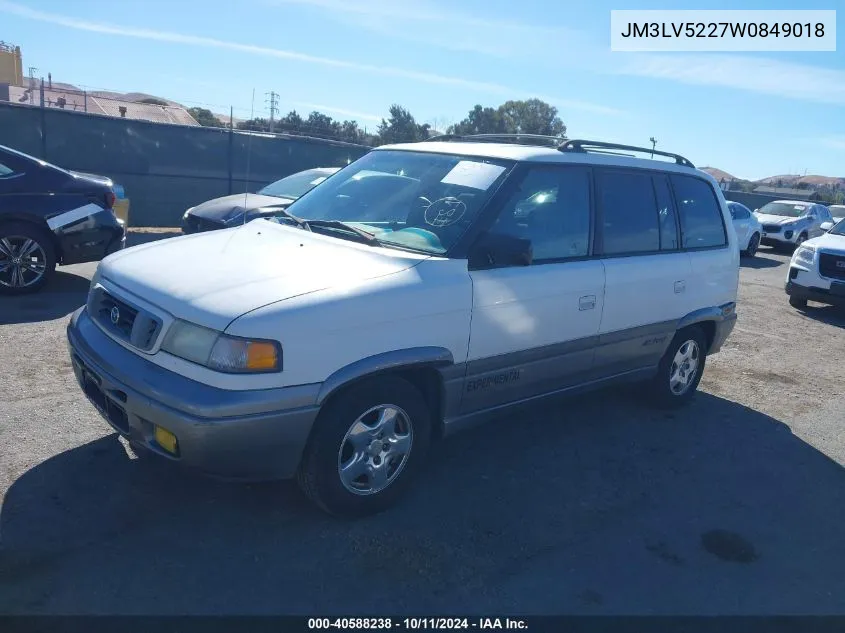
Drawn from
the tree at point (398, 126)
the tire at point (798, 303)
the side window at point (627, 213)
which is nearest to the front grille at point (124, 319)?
the side window at point (627, 213)

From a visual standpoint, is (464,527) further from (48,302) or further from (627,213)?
(48,302)

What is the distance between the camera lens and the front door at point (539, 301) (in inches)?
158

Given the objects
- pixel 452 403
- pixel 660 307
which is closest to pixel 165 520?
pixel 452 403

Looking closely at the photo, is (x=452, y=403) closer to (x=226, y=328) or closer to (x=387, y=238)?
(x=387, y=238)

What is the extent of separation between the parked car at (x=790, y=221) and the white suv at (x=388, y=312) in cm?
1645

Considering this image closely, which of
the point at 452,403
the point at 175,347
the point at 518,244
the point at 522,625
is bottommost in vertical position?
the point at 522,625

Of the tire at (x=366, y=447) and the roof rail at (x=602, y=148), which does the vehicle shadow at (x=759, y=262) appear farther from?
the tire at (x=366, y=447)

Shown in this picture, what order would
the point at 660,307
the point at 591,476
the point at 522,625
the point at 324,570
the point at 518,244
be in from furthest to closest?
the point at 660,307 < the point at 591,476 < the point at 518,244 < the point at 324,570 < the point at 522,625

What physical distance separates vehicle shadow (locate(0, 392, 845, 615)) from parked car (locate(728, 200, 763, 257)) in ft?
44.8

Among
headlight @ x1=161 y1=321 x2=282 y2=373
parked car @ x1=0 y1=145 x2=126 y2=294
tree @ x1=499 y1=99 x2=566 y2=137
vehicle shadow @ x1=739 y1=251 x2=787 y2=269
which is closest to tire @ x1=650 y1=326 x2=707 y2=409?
headlight @ x1=161 y1=321 x2=282 y2=373

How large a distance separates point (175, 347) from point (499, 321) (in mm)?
1711

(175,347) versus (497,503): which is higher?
(175,347)

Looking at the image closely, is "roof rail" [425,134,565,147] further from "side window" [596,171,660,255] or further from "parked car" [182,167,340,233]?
"parked car" [182,167,340,233]

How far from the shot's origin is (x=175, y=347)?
10.7 feet
